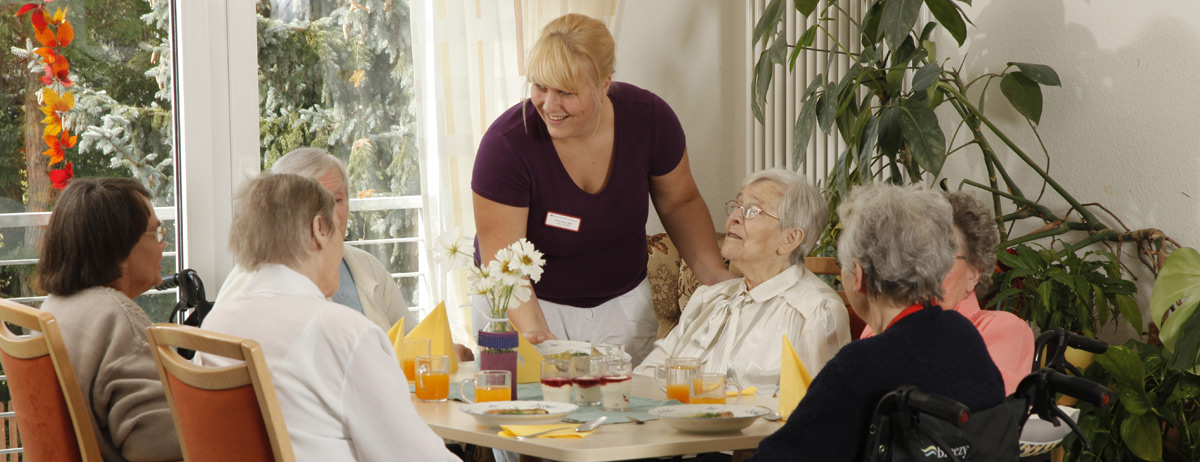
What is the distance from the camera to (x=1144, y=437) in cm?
240

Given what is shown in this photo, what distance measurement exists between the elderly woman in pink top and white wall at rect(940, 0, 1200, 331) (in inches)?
27.3

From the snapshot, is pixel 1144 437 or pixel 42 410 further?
pixel 1144 437

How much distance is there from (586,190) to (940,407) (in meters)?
1.87

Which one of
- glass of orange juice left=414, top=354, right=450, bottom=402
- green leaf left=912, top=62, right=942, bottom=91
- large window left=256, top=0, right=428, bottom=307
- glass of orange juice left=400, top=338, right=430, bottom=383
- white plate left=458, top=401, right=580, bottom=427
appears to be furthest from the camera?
large window left=256, top=0, right=428, bottom=307

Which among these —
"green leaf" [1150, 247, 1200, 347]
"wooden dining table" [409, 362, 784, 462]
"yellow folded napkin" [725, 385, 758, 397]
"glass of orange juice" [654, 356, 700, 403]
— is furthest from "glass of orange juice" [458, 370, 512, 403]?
"green leaf" [1150, 247, 1200, 347]

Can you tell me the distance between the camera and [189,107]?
153 inches

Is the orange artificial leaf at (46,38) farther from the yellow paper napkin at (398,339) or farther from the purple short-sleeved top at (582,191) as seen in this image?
the yellow paper napkin at (398,339)

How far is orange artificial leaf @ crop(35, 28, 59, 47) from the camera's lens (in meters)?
3.65

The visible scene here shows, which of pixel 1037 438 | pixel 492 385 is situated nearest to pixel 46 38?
pixel 492 385

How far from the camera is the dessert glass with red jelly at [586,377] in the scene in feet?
7.14

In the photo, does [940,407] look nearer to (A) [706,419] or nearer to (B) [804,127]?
(A) [706,419]

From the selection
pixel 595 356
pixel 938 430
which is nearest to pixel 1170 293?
pixel 938 430

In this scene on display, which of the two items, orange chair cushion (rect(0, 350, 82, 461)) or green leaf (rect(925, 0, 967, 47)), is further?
green leaf (rect(925, 0, 967, 47))

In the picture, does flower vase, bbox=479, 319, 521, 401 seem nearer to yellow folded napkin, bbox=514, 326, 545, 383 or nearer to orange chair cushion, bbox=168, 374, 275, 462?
yellow folded napkin, bbox=514, 326, 545, 383
